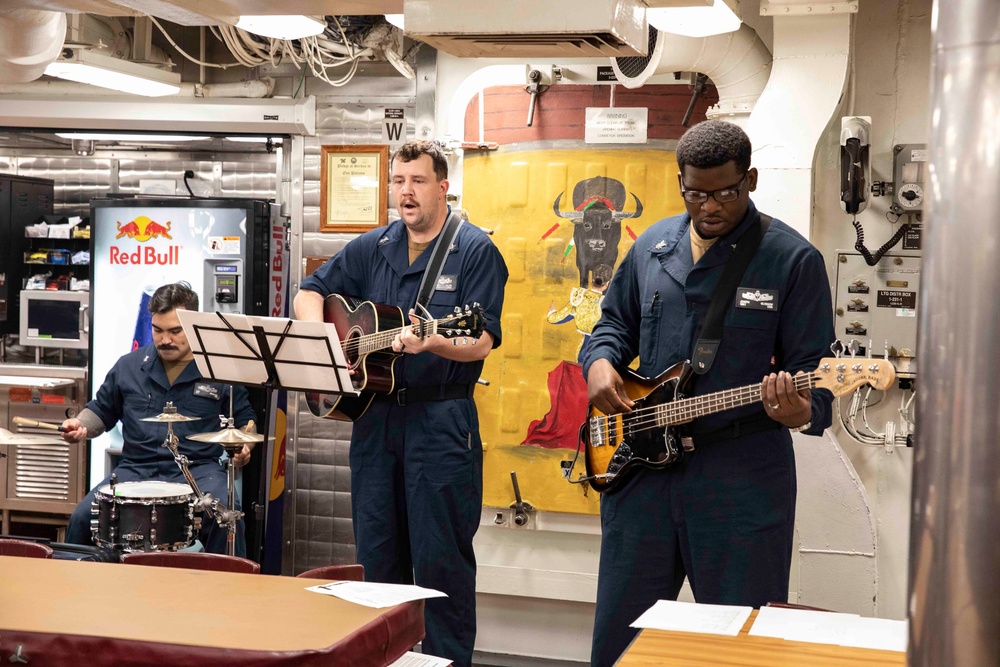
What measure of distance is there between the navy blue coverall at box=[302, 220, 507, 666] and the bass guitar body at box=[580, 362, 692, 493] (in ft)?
2.74

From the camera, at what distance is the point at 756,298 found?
295 centimetres

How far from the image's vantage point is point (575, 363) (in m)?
4.99

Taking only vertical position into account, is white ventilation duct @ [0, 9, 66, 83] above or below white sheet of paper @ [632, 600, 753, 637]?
above

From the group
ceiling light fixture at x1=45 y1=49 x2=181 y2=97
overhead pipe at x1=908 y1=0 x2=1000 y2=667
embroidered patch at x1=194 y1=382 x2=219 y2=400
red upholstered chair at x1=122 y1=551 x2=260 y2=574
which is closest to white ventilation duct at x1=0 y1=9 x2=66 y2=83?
ceiling light fixture at x1=45 y1=49 x2=181 y2=97

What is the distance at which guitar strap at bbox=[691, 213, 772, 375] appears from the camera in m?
2.96

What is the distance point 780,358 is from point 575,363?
2.02 metres

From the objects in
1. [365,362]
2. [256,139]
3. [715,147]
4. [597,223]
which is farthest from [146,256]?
[715,147]

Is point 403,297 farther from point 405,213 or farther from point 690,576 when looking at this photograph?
point 690,576

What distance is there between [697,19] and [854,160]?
3.20 feet

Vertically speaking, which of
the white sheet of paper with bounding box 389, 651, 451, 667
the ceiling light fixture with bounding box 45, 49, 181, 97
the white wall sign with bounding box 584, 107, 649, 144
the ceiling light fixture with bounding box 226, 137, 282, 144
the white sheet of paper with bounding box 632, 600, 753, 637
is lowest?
the white sheet of paper with bounding box 389, 651, 451, 667

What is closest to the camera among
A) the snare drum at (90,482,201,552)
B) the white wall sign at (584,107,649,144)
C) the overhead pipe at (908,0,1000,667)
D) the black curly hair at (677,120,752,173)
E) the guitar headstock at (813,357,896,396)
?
the overhead pipe at (908,0,1000,667)

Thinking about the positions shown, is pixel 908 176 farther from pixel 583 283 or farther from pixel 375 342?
pixel 375 342

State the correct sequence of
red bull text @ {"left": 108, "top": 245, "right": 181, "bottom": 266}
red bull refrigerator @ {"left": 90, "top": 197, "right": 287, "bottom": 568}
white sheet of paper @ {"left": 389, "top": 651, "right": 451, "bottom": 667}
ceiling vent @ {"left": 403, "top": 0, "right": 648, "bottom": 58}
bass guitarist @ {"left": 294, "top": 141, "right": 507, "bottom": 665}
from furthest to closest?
1. red bull text @ {"left": 108, "top": 245, "right": 181, "bottom": 266}
2. red bull refrigerator @ {"left": 90, "top": 197, "right": 287, "bottom": 568}
3. bass guitarist @ {"left": 294, "top": 141, "right": 507, "bottom": 665}
4. ceiling vent @ {"left": 403, "top": 0, "right": 648, "bottom": 58}
5. white sheet of paper @ {"left": 389, "top": 651, "right": 451, "bottom": 667}

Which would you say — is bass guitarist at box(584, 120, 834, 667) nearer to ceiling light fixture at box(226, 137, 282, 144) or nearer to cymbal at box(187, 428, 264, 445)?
cymbal at box(187, 428, 264, 445)
